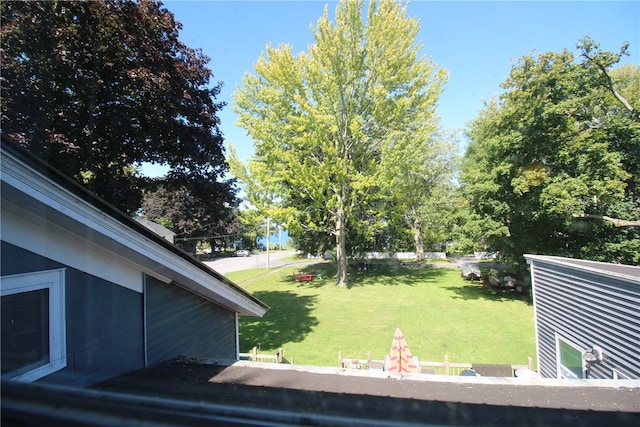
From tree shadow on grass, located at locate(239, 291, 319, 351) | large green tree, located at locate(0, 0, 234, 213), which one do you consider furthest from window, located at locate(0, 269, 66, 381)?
tree shadow on grass, located at locate(239, 291, 319, 351)

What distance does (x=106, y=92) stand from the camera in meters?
6.55

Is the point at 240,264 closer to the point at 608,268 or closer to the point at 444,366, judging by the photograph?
the point at 444,366

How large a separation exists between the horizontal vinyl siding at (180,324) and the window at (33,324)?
0.98 meters

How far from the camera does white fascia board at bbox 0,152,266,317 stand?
1.97 meters

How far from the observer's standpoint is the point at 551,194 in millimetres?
13586

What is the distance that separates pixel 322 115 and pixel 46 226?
15.6m

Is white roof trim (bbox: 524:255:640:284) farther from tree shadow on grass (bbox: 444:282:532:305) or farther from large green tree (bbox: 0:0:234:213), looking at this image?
tree shadow on grass (bbox: 444:282:532:305)

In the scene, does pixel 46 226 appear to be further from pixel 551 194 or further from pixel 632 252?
pixel 632 252

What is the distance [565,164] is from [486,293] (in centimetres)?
807

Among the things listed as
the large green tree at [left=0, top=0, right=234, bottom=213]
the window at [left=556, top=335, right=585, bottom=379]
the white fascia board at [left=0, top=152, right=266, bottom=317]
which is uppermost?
the large green tree at [left=0, top=0, right=234, bottom=213]

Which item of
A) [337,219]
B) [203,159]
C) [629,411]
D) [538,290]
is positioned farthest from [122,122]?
[337,219]

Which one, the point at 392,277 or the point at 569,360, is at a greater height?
the point at 569,360

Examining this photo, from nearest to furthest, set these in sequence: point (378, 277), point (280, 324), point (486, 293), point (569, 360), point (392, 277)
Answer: point (569, 360) → point (280, 324) → point (486, 293) → point (392, 277) → point (378, 277)

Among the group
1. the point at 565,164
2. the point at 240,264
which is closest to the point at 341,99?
the point at 565,164
